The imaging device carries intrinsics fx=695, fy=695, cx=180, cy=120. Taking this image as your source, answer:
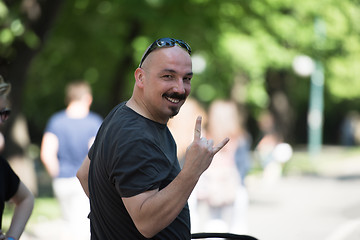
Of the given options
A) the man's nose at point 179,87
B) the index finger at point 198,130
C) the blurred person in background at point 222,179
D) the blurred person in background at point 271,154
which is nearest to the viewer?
the index finger at point 198,130

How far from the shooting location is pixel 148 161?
251cm

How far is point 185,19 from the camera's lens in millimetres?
15008

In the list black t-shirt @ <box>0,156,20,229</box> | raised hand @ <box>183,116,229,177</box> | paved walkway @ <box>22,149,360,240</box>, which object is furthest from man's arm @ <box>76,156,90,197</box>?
paved walkway @ <box>22,149,360,240</box>

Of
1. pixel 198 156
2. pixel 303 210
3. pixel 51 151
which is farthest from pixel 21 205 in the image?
pixel 303 210

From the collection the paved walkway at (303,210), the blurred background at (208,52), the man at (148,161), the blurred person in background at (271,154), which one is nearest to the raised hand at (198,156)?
the man at (148,161)

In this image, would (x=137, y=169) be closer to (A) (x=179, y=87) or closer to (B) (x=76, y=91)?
(A) (x=179, y=87)

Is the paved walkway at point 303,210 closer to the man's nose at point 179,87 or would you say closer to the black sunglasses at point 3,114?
the black sunglasses at point 3,114

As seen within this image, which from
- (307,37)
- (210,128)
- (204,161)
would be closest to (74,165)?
(210,128)

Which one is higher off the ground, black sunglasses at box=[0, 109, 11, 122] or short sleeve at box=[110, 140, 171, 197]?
black sunglasses at box=[0, 109, 11, 122]

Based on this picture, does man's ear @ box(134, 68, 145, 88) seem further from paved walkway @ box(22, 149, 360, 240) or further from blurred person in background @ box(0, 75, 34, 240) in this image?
paved walkway @ box(22, 149, 360, 240)

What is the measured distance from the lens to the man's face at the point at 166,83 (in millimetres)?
2715

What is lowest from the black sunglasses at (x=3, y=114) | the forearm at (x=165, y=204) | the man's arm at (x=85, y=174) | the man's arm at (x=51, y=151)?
the forearm at (x=165, y=204)

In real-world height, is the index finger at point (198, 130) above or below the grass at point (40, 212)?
below

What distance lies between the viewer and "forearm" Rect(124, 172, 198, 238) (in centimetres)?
244
